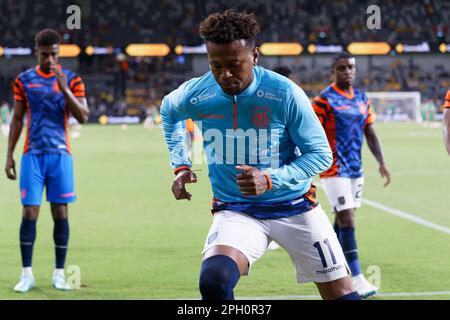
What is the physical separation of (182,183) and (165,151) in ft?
69.4

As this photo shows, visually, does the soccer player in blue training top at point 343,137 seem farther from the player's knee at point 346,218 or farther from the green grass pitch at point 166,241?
the green grass pitch at point 166,241

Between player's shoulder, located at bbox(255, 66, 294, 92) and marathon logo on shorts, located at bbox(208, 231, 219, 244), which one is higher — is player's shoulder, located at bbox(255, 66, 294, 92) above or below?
above

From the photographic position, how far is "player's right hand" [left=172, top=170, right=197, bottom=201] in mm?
4551

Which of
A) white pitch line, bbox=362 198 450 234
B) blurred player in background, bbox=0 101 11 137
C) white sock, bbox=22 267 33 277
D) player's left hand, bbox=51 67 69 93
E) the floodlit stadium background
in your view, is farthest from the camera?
blurred player in background, bbox=0 101 11 137

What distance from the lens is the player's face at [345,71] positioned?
7.33m

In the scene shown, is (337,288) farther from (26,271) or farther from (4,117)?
(4,117)

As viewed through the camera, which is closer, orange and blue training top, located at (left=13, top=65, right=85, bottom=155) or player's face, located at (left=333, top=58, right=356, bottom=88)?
orange and blue training top, located at (left=13, top=65, right=85, bottom=155)

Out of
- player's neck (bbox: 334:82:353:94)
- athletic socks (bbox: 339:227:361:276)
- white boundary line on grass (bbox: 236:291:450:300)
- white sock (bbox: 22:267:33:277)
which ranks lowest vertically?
white boundary line on grass (bbox: 236:291:450:300)

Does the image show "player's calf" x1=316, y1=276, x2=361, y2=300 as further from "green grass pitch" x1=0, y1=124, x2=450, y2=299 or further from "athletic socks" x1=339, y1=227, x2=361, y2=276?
"athletic socks" x1=339, y1=227, x2=361, y2=276

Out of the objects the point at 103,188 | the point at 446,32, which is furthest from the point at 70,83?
the point at 446,32

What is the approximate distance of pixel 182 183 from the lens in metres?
4.57

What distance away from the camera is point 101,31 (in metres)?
54.2

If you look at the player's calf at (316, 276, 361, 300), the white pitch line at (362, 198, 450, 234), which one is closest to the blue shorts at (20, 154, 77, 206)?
the player's calf at (316, 276, 361, 300)

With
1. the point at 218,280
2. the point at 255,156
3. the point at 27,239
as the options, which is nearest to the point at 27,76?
the point at 27,239
